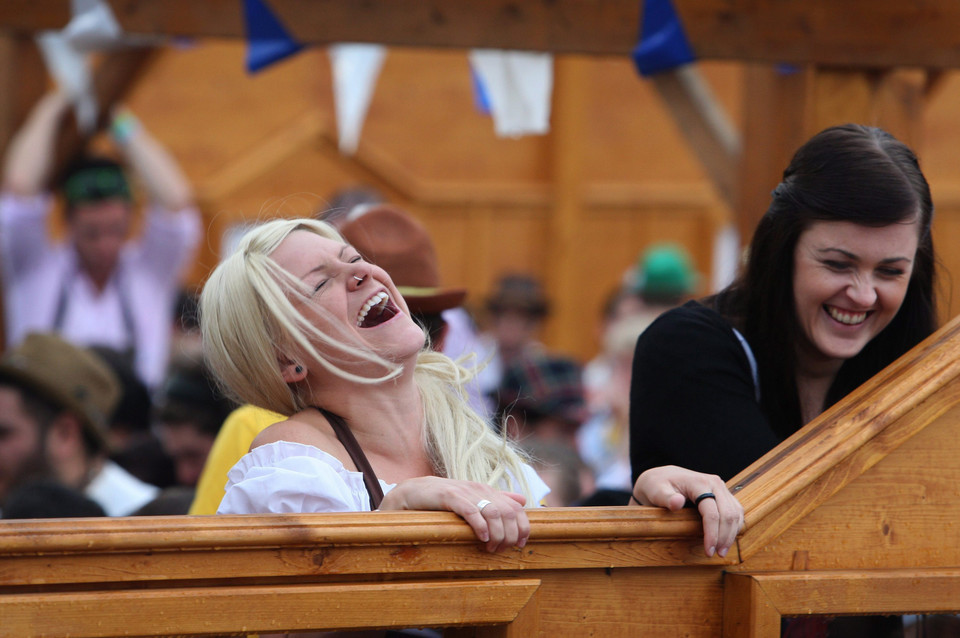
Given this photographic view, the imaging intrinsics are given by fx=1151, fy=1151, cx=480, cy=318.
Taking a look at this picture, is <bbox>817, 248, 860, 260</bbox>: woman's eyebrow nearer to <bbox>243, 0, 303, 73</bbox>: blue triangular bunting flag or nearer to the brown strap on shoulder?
the brown strap on shoulder

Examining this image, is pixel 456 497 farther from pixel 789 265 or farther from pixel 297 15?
pixel 297 15

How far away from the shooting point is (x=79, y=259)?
4918mm

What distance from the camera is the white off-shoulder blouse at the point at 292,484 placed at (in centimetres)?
157

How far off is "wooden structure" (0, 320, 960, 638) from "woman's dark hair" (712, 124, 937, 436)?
0.76ft

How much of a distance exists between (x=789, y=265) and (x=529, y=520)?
2.64 feet

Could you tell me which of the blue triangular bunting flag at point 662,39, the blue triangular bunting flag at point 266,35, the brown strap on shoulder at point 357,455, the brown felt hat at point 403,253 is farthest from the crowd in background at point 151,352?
the blue triangular bunting flag at point 662,39

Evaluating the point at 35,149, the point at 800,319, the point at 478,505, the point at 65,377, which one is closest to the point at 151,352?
the point at 35,149

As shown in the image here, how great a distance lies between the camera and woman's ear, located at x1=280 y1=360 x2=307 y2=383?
5.83 feet

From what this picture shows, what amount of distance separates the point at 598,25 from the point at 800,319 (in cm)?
165

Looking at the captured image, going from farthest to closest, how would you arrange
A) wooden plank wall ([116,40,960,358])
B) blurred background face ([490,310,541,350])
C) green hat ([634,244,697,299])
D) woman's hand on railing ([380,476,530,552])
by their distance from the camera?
1. wooden plank wall ([116,40,960,358])
2. blurred background face ([490,310,541,350])
3. green hat ([634,244,697,299])
4. woman's hand on railing ([380,476,530,552])

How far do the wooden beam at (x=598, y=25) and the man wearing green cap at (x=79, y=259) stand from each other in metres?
1.51

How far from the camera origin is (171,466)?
3.76 meters

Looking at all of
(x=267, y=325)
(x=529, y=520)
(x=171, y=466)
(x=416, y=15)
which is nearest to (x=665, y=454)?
(x=529, y=520)

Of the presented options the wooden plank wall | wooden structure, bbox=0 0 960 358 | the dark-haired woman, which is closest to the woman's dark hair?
the dark-haired woman
